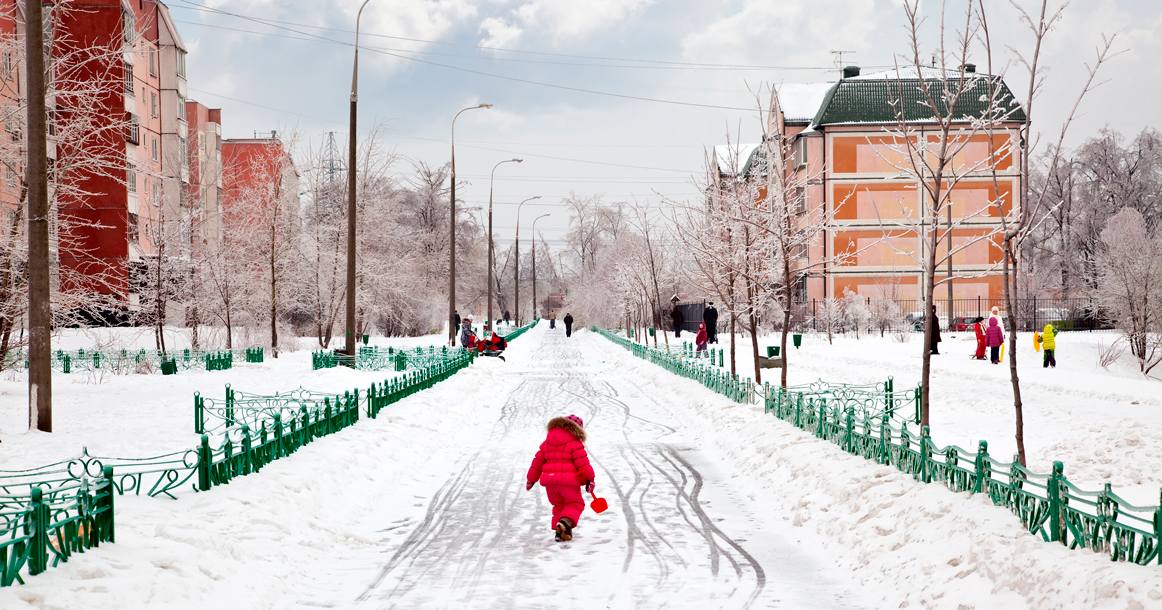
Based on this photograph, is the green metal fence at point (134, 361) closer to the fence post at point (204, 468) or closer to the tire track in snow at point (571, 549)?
the tire track in snow at point (571, 549)

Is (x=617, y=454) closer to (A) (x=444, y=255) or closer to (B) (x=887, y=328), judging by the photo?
(B) (x=887, y=328)

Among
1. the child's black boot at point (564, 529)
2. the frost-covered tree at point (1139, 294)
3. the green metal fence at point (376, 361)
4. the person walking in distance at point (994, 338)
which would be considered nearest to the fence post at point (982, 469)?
the child's black boot at point (564, 529)

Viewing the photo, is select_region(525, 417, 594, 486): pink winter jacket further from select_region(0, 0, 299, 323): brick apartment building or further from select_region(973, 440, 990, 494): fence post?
select_region(0, 0, 299, 323): brick apartment building

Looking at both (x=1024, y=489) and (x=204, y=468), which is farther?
(x=204, y=468)

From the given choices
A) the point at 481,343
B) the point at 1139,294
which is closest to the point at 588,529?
the point at 481,343

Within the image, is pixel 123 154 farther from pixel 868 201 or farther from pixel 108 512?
pixel 868 201

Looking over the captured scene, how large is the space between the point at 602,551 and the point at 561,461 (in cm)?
100

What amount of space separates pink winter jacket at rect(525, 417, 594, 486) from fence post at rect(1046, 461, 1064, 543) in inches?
150

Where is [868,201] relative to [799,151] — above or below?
below

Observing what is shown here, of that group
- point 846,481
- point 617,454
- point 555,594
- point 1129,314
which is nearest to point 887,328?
point 1129,314

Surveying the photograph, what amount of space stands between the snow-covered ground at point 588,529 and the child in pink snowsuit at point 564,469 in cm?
34

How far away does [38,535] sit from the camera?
4.96 meters

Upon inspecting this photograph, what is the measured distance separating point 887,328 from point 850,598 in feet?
123

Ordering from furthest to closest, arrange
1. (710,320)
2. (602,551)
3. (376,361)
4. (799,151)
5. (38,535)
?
1. (799,151)
2. (710,320)
3. (376,361)
4. (602,551)
5. (38,535)
